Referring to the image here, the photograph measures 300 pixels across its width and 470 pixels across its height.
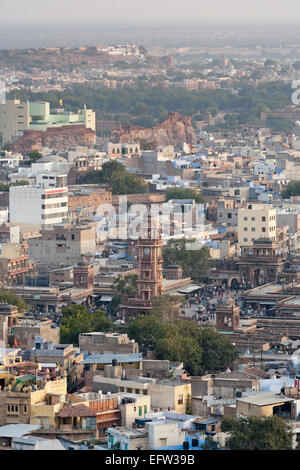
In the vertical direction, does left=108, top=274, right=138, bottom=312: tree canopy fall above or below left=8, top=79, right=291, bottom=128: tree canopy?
above

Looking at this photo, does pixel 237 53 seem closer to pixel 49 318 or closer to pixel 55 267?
pixel 55 267

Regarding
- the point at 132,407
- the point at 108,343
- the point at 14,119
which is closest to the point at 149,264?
the point at 108,343

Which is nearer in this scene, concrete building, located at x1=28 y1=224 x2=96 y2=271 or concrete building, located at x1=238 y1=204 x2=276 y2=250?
concrete building, located at x1=28 y1=224 x2=96 y2=271

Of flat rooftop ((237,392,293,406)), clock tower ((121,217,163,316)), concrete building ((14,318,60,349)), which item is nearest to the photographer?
flat rooftop ((237,392,293,406))

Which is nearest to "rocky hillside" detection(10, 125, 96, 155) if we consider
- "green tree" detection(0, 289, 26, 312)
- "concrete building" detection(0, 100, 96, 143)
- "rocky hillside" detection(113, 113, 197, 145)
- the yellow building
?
"concrete building" detection(0, 100, 96, 143)

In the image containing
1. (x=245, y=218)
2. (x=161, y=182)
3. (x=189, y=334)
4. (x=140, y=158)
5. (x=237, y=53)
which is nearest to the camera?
(x=189, y=334)

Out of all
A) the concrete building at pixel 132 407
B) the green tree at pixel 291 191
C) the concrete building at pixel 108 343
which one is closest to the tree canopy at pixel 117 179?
the green tree at pixel 291 191

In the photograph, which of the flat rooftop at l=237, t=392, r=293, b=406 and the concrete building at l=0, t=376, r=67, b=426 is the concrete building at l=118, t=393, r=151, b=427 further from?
the flat rooftop at l=237, t=392, r=293, b=406

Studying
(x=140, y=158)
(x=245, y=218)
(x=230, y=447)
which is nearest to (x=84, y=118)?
(x=140, y=158)

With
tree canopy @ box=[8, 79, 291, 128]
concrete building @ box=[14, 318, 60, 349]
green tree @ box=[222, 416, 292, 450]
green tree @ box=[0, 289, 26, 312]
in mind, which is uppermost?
green tree @ box=[222, 416, 292, 450]
